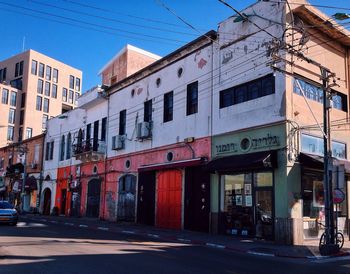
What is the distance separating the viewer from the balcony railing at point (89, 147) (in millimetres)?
33562

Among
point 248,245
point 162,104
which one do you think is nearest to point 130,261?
point 248,245

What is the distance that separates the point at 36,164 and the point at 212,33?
97.7ft

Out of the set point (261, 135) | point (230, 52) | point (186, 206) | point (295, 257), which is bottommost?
point (295, 257)

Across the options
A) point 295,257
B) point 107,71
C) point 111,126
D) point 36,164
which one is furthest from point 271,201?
→ point 36,164

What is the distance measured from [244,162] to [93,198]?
59.9ft

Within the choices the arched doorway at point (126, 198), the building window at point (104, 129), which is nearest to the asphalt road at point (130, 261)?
the arched doorway at point (126, 198)

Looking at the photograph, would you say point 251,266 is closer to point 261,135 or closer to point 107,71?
point 261,135

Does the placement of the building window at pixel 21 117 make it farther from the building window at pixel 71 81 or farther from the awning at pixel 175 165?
the awning at pixel 175 165

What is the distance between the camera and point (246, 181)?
20297 mm

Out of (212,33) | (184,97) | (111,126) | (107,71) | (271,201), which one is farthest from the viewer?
(107,71)

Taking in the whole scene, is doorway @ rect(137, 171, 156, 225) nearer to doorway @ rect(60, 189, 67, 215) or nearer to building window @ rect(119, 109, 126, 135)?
building window @ rect(119, 109, 126, 135)

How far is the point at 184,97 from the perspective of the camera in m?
25.3

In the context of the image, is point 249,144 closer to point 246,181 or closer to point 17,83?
point 246,181

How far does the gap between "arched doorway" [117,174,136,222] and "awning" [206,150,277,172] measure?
9.10m
